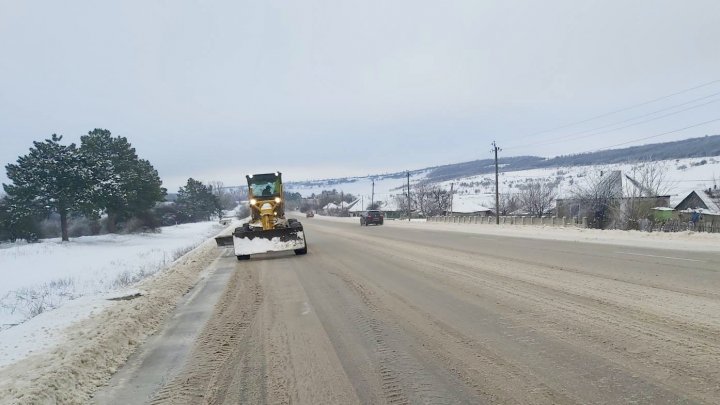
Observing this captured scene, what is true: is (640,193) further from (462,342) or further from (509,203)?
(462,342)

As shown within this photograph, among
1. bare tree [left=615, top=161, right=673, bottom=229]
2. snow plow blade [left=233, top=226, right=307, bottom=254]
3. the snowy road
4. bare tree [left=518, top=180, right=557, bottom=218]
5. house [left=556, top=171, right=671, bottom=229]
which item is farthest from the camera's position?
bare tree [left=518, top=180, right=557, bottom=218]

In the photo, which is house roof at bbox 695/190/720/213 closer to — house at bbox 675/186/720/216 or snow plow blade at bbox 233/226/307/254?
house at bbox 675/186/720/216

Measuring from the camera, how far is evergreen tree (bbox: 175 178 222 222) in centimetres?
12038

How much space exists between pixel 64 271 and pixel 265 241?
14.8 metres

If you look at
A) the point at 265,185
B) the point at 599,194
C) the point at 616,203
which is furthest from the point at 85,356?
the point at 599,194

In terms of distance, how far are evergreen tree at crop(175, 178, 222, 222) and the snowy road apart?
11497cm

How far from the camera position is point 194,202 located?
123938 mm

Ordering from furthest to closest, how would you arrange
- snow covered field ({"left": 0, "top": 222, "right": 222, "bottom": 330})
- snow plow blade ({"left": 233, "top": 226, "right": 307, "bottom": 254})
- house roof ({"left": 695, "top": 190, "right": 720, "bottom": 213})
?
house roof ({"left": 695, "top": 190, "right": 720, "bottom": 213}), snow plow blade ({"left": 233, "top": 226, "right": 307, "bottom": 254}), snow covered field ({"left": 0, "top": 222, "right": 222, "bottom": 330})

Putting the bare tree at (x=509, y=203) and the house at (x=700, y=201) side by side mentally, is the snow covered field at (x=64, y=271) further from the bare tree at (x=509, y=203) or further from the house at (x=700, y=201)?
the bare tree at (x=509, y=203)

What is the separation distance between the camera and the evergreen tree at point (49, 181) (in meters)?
46.5

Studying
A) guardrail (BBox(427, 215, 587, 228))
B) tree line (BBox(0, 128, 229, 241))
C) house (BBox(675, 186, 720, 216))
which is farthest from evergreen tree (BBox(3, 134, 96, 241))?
house (BBox(675, 186, 720, 216))

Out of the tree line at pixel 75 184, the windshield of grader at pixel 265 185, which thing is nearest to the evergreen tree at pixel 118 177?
the tree line at pixel 75 184

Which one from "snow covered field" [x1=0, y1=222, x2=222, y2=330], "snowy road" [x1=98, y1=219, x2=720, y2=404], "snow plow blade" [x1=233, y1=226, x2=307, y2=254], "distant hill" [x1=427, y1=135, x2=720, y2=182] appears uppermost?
"distant hill" [x1=427, y1=135, x2=720, y2=182]

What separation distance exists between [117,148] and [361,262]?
51124 millimetres
